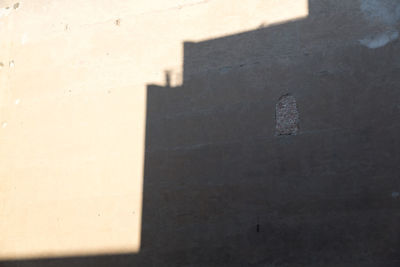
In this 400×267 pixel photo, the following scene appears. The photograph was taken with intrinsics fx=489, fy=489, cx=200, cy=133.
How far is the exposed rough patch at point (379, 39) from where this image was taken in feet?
26.7

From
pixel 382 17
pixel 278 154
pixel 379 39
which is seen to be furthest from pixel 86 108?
pixel 382 17

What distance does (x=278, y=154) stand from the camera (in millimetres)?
8055

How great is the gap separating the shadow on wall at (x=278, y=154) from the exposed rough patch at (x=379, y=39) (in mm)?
84

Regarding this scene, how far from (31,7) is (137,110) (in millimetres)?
3757

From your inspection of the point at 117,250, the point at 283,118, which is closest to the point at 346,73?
the point at 283,118

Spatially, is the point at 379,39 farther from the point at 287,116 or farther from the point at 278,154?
the point at 278,154

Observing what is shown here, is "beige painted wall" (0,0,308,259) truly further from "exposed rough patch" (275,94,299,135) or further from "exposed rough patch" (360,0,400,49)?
"exposed rough patch" (275,94,299,135)

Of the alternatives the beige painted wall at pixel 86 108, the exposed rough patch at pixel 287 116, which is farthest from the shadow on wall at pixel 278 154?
the beige painted wall at pixel 86 108

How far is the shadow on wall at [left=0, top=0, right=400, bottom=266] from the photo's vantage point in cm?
750

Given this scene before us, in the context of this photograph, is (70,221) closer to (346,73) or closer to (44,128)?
(44,128)

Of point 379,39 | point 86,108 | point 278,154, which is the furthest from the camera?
point 86,108

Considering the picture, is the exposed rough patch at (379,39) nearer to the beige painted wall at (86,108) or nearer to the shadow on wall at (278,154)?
the shadow on wall at (278,154)

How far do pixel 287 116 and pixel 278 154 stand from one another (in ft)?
2.20

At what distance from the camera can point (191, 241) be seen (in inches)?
316
